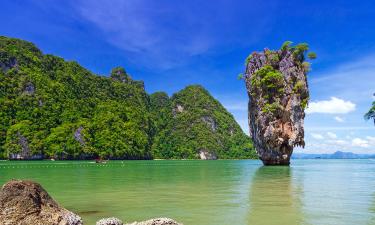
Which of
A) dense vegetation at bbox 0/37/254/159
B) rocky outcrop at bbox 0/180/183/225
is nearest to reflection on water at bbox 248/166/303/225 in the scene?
rocky outcrop at bbox 0/180/183/225

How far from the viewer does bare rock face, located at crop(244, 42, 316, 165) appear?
49.2m

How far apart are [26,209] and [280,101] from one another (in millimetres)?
45003

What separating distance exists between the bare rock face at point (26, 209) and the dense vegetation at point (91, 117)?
314ft

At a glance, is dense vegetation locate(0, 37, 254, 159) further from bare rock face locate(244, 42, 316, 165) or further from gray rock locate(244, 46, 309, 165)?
bare rock face locate(244, 42, 316, 165)

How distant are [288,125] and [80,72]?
11696 centimetres

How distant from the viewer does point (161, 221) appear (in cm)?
711

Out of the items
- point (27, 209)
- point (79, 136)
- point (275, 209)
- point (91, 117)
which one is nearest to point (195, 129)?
point (91, 117)

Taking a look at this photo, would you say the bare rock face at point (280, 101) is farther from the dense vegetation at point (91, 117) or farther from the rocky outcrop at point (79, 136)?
the rocky outcrop at point (79, 136)

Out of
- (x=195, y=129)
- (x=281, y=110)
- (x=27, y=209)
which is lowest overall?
(x=27, y=209)

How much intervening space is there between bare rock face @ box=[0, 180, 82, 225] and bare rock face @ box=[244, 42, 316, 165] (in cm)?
4333

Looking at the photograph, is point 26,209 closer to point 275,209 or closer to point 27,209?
point 27,209

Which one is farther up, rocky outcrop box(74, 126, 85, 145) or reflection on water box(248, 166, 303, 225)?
rocky outcrop box(74, 126, 85, 145)

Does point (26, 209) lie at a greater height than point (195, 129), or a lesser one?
lesser

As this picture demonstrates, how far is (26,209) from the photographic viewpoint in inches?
316
